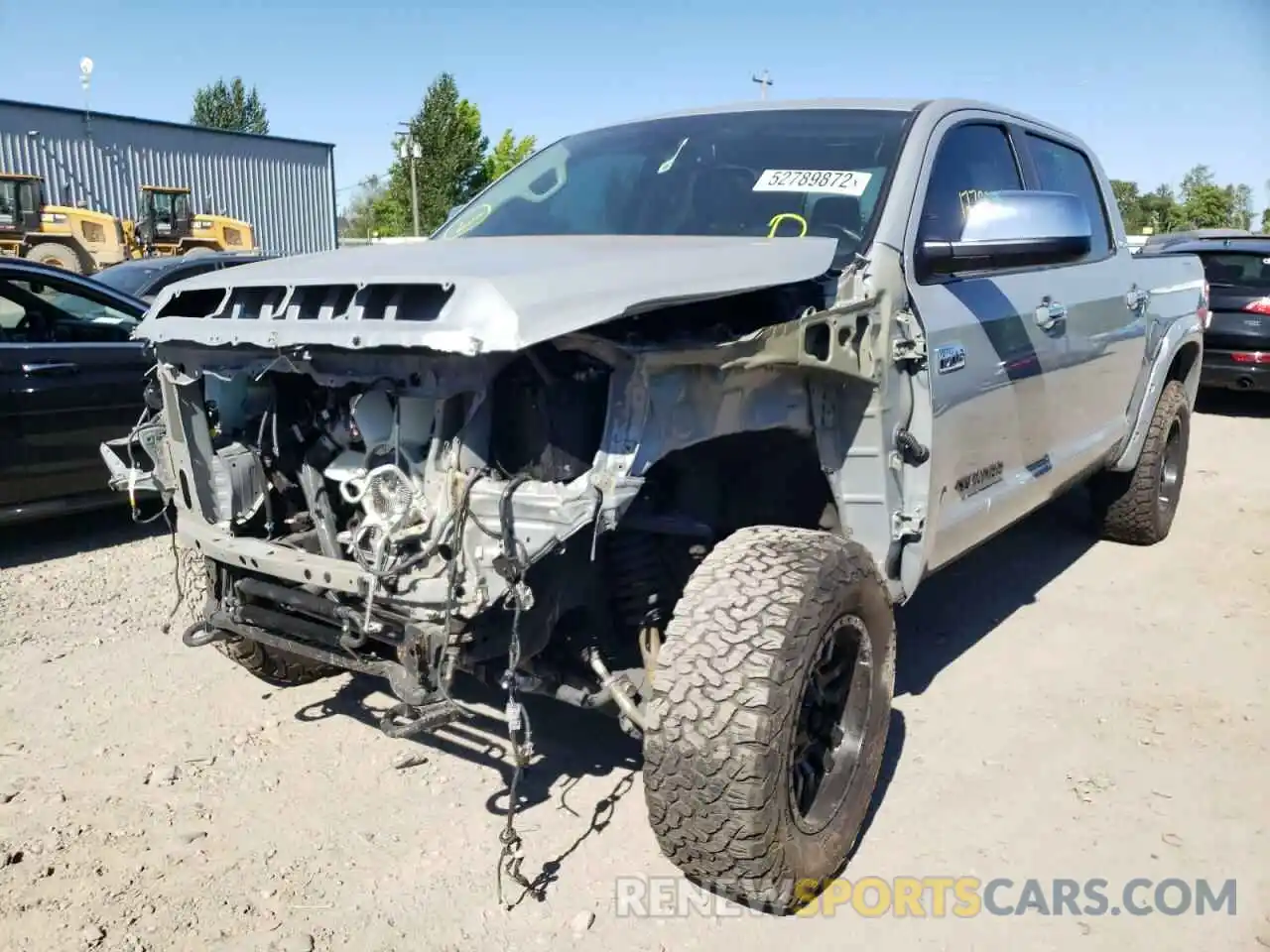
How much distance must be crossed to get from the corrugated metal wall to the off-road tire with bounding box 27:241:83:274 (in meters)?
9.35

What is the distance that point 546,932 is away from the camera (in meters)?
2.60

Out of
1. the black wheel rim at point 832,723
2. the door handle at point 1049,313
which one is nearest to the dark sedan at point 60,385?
the black wheel rim at point 832,723

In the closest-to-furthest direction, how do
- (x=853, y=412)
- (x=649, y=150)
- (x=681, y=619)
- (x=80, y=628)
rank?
(x=681, y=619) < (x=853, y=412) < (x=649, y=150) < (x=80, y=628)

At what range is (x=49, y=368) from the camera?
543cm

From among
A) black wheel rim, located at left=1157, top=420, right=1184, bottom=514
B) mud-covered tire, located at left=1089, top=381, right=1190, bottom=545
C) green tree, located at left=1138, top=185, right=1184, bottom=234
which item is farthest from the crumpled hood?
green tree, located at left=1138, top=185, right=1184, bottom=234

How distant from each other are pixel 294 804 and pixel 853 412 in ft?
6.57

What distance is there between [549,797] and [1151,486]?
379cm

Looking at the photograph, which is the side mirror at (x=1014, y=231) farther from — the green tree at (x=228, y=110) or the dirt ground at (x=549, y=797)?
the green tree at (x=228, y=110)

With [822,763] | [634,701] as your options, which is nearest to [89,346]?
[634,701]

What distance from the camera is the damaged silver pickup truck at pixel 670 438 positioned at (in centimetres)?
240

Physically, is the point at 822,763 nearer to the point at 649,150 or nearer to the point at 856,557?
the point at 856,557

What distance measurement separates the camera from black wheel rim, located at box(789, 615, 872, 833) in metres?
2.75

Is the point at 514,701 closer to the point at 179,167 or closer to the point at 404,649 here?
the point at 404,649

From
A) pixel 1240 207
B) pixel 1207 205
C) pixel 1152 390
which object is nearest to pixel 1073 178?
pixel 1152 390
